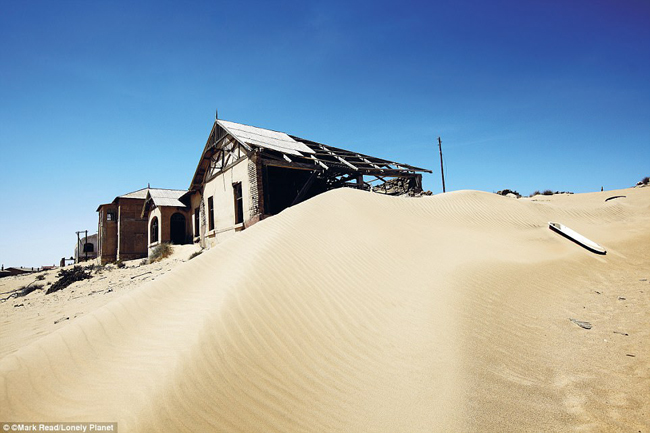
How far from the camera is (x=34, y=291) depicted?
36.2 feet

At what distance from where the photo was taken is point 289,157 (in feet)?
42.5

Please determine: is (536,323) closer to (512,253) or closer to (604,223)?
(512,253)

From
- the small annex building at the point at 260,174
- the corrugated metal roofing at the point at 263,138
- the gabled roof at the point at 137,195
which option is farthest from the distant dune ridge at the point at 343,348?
the gabled roof at the point at 137,195

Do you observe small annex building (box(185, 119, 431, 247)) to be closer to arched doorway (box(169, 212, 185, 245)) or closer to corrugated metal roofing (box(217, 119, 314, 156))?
corrugated metal roofing (box(217, 119, 314, 156))

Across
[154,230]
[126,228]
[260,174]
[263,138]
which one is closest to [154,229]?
[154,230]

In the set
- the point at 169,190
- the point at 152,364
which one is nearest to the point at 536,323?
the point at 152,364

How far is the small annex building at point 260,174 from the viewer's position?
11797 mm

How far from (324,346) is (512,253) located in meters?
5.36

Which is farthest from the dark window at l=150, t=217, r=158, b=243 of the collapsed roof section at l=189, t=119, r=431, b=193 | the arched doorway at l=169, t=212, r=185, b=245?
the collapsed roof section at l=189, t=119, r=431, b=193

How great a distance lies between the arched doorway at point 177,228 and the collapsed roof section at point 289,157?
3238mm

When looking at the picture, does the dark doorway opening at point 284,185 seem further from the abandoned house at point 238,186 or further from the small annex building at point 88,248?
the small annex building at point 88,248

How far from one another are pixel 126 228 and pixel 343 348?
75.4 ft

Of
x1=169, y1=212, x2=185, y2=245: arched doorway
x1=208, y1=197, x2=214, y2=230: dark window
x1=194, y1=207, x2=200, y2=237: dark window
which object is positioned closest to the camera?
x1=208, y1=197, x2=214, y2=230: dark window

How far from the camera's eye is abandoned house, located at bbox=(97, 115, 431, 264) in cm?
1204
